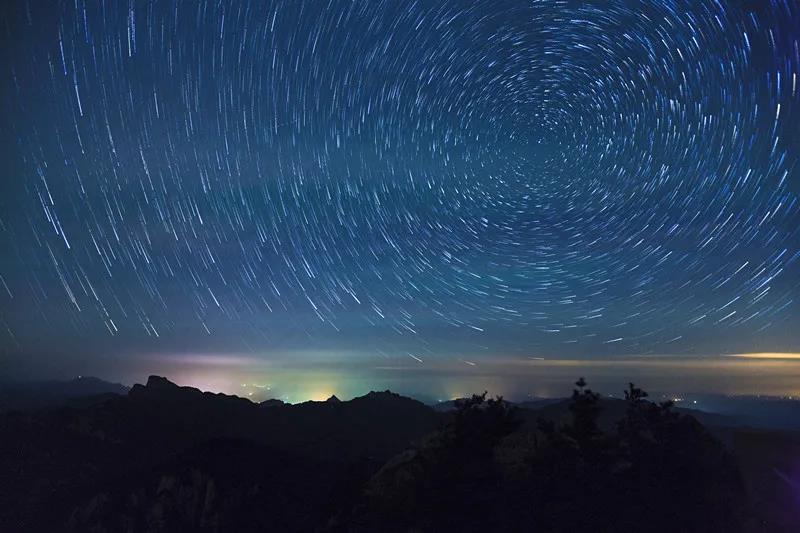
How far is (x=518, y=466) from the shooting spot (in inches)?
1144

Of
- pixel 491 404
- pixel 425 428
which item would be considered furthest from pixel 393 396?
pixel 491 404

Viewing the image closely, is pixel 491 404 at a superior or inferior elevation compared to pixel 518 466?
superior

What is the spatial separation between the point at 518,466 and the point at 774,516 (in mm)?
14162

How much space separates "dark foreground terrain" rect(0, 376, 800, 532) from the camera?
26.4 metres

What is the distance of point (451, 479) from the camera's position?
29172 millimetres

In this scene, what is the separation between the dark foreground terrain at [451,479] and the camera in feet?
86.7

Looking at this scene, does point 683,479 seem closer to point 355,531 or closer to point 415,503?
point 415,503

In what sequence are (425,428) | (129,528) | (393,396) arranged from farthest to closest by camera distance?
(393,396) < (425,428) < (129,528)

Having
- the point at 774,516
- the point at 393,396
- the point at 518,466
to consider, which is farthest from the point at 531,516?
the point at 393,396

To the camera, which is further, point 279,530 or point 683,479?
point 279,530

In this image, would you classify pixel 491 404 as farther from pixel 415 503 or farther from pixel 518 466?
pixel 415 503

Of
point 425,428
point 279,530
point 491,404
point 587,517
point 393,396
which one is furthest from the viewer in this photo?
point 393,396

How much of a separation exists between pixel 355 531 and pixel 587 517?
471 inches

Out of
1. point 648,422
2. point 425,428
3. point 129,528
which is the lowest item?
point 129,528
